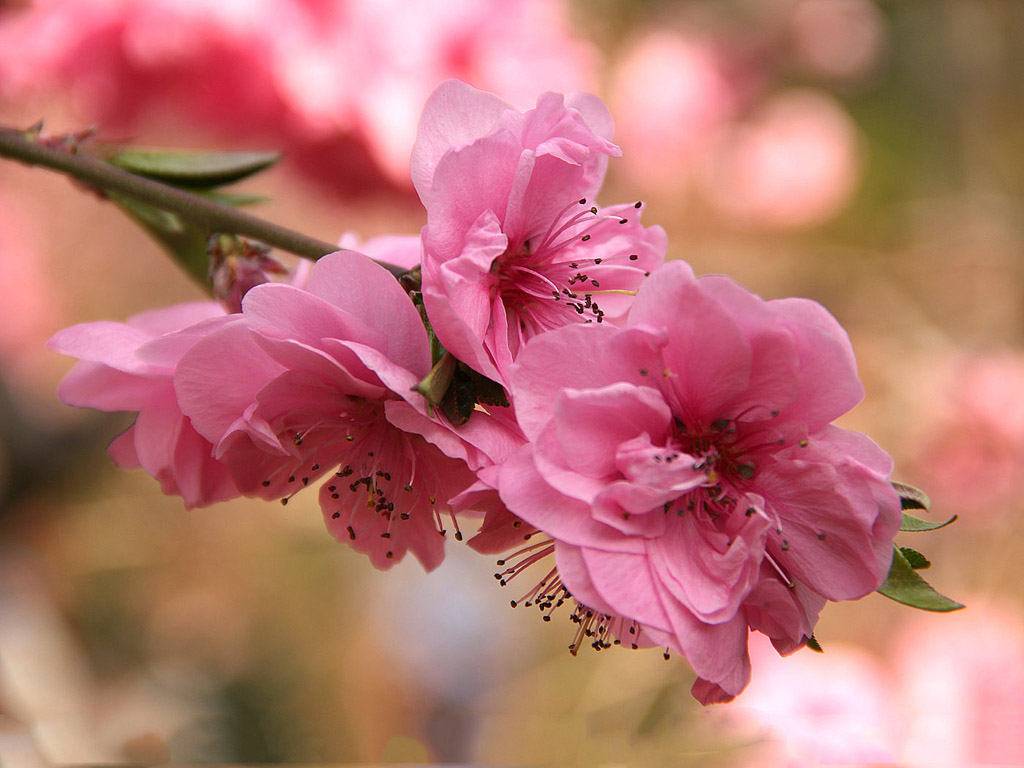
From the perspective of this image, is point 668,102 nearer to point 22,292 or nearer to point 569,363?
point 22,292

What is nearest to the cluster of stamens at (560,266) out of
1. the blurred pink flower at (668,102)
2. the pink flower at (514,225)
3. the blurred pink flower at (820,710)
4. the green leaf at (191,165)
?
the pink flower at (514,225)

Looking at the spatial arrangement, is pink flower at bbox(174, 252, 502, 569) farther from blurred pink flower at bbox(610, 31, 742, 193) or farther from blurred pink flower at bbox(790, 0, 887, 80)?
→ blurred pink flower at bbox(790, 0, 887, 80)

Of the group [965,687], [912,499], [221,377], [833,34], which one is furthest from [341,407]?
[833,34]

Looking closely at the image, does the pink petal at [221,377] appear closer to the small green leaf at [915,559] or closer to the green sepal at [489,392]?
the green sepal at [489,392]

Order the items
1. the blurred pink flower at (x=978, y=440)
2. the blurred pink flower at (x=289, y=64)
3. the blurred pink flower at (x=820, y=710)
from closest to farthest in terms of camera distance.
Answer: the blurred pink flower at (x=820, y=710) < the blurred pink flower at (x=289, y=64) < the blurred pink flower at (x=978, y=440)

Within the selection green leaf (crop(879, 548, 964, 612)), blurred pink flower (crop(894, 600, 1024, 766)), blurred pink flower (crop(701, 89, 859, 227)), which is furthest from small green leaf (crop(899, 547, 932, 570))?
blurred pink flower (crop(701, 89, 859, 227))

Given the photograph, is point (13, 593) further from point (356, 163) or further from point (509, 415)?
point (509, 415)
